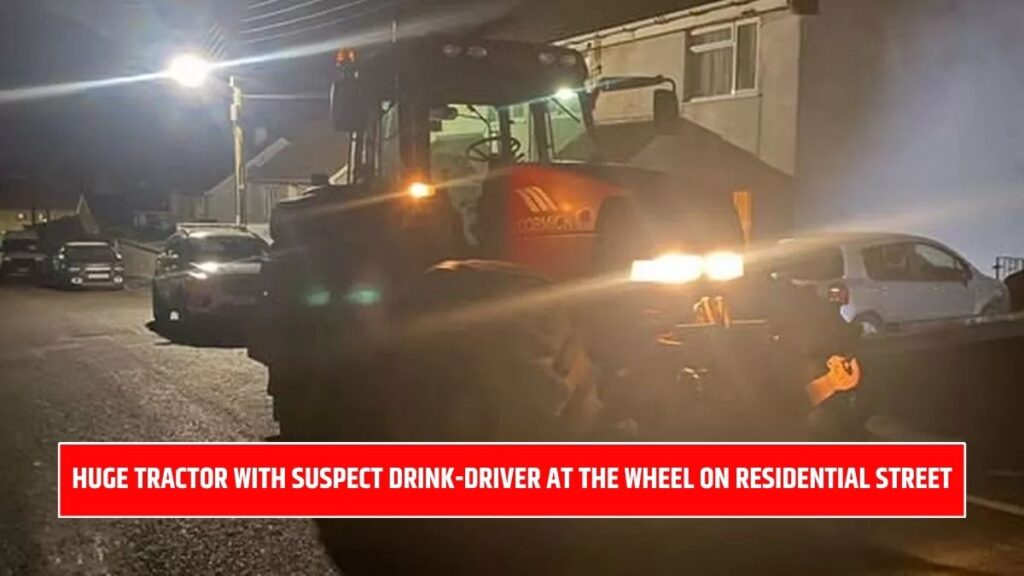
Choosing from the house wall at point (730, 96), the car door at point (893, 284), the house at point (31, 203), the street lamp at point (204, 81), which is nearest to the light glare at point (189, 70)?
the street lamp at point (204, 81)

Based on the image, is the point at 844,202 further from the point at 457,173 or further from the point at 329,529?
the point at 329,529

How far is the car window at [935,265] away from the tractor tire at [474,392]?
7.45 metres

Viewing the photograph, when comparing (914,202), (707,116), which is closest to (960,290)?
(914,202)

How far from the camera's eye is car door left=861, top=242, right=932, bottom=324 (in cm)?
1238

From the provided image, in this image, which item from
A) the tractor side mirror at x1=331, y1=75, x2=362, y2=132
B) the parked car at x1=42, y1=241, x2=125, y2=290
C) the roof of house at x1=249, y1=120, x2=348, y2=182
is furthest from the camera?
the roof of house at x1=249, y1=120, x2=348, y2=182

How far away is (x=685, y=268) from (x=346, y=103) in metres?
2.60

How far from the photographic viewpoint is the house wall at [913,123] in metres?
16.4

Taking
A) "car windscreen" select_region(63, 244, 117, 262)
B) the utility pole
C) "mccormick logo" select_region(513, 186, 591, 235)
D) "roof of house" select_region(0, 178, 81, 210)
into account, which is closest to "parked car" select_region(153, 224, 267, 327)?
the utility pole

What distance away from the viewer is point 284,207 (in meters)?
9.31

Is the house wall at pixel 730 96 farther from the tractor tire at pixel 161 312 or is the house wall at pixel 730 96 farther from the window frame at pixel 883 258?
the tractor tire at pixel 161 312

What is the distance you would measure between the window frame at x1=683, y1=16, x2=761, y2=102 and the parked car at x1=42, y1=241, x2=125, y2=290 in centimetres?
1564

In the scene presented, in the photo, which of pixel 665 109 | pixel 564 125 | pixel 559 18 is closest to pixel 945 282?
pixel 665 109

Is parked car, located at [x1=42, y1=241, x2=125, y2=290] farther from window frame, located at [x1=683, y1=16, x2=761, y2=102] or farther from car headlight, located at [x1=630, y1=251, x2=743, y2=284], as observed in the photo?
car headlight, located at [x1=630, y1=251, x2=743, y2=284]

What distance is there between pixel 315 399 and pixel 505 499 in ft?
10.3
